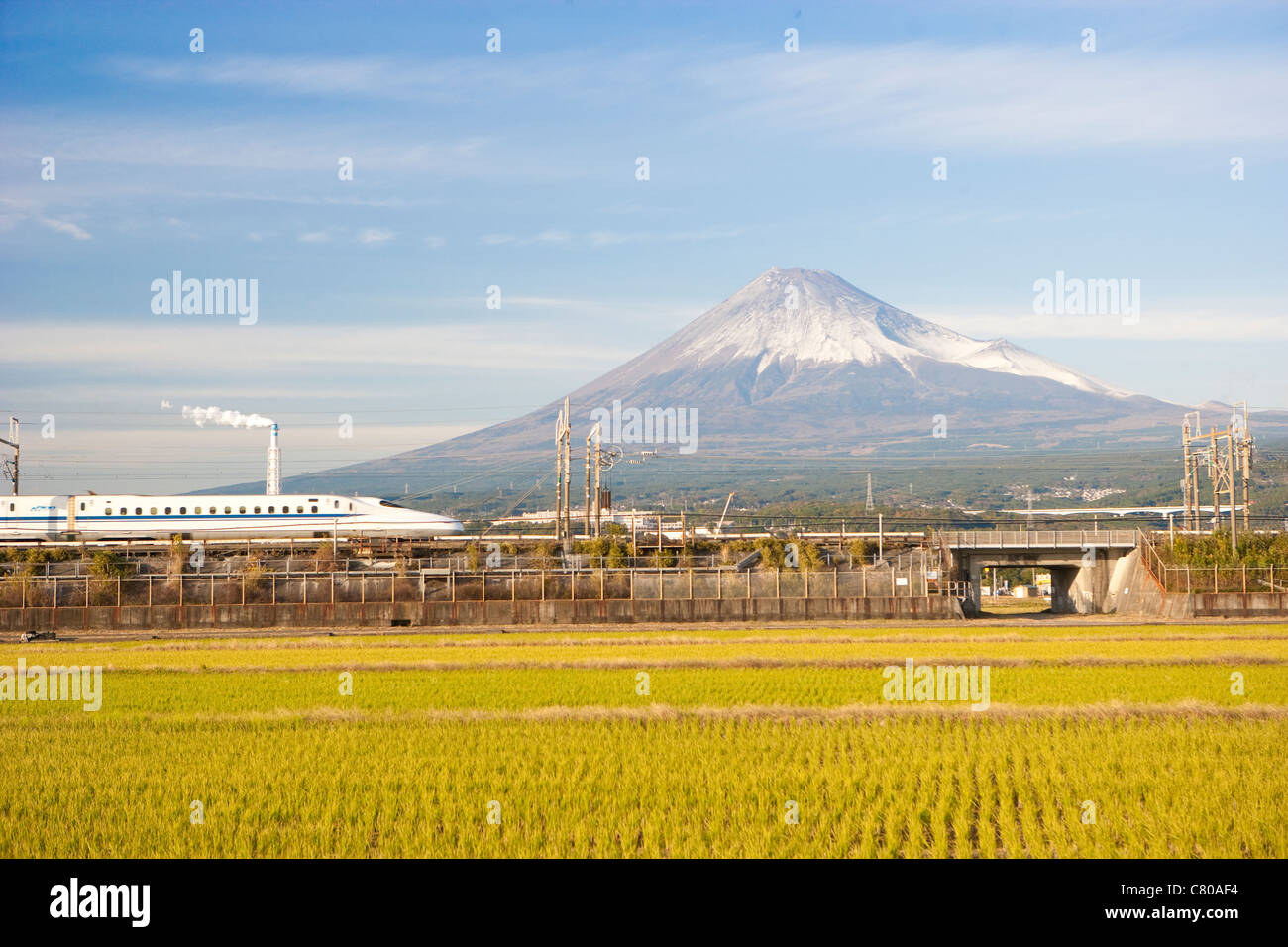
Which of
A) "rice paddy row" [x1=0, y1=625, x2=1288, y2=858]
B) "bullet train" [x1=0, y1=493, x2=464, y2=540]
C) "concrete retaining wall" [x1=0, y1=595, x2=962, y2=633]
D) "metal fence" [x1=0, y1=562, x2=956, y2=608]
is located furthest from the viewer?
"bullet train" [x1=0, y1=493, x2=464, y2=540]

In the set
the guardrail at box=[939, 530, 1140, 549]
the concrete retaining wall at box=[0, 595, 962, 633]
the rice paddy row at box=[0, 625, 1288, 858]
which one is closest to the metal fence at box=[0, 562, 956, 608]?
the concrete retaining wall at box=[0, 595, 962, 633]

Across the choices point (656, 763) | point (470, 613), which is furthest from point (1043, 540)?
point (656, 763)

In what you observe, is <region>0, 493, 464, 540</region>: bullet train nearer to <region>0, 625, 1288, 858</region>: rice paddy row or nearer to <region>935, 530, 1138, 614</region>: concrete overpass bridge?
<region>935, 530, 1138, 614</region>: concrete overpass bridge

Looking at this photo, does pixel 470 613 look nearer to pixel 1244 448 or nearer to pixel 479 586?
pixel 479 586

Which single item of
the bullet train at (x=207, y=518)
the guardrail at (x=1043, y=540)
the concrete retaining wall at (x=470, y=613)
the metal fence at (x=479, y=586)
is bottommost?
the concrete retaining wall at (x=470, y=613)

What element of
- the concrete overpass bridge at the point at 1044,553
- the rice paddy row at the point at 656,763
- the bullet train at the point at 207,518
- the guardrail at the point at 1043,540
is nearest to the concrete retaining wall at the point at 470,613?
the concrete overpass bridge at the point at 1044,553

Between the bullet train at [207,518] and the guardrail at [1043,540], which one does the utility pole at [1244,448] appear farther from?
the bullet train at [207,518]

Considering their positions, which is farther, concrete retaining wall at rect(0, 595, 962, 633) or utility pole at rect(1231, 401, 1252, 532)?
utility pole at rect(1231, 401, 1252, 532)
